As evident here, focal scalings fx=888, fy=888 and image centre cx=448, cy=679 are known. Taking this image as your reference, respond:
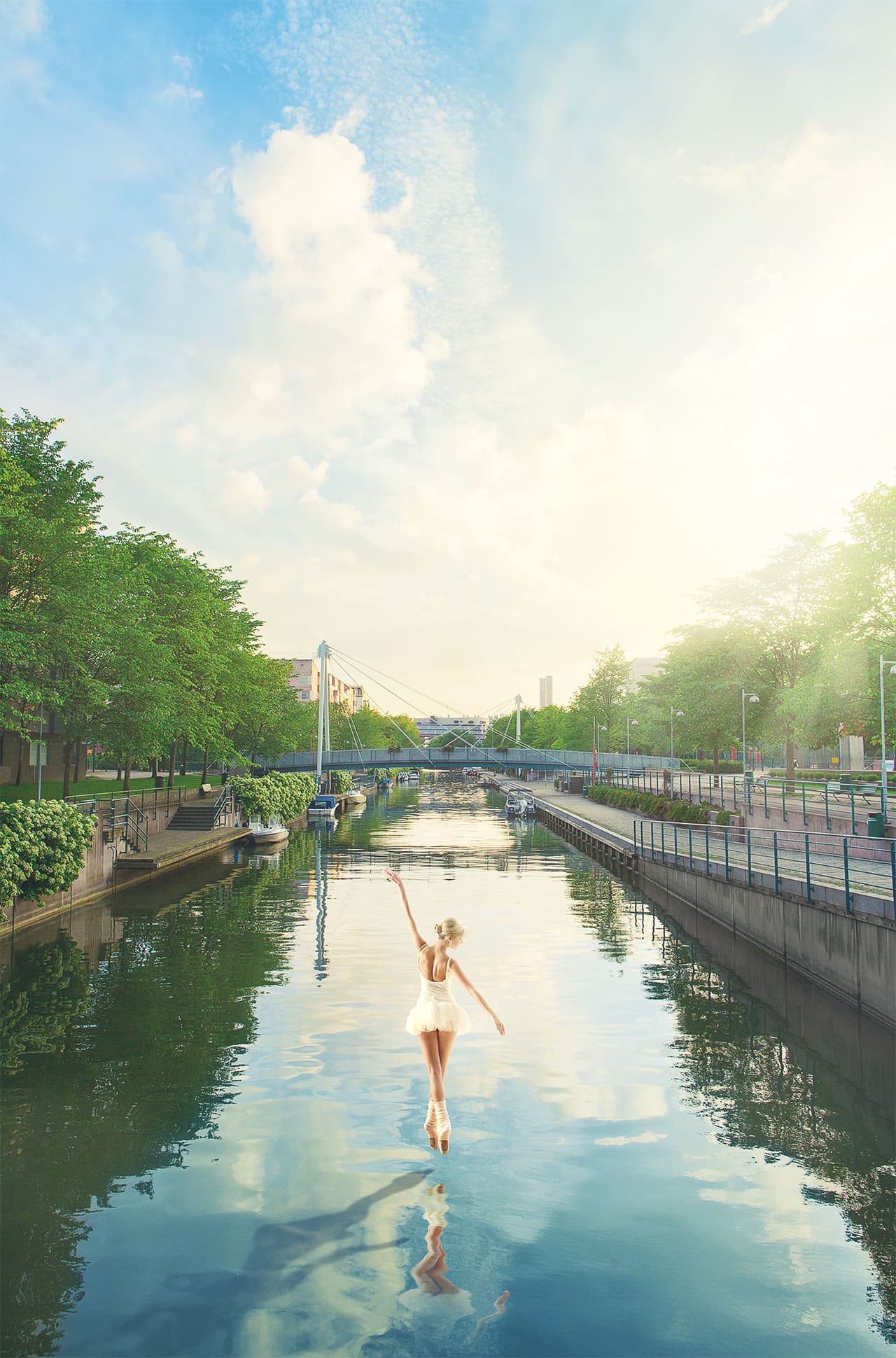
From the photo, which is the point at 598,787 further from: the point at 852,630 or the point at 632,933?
the point at 632,933

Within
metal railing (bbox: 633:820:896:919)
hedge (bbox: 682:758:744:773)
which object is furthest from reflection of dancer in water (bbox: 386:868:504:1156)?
hedge (bbox: 682:758:744:773)

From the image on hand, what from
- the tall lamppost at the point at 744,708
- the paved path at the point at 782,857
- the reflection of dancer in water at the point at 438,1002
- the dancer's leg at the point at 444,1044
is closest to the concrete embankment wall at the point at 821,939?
the paved path at the point at 782,857

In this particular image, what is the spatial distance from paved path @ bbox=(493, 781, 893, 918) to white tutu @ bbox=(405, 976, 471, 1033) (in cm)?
1032

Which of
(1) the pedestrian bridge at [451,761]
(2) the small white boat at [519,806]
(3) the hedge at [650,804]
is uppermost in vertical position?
(1) the pedestrian bridge at [451,761]

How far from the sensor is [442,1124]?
9.38 meters

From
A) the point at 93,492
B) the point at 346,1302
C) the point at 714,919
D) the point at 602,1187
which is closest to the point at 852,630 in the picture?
the point at 714,919

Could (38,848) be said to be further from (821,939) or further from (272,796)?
(272,796)

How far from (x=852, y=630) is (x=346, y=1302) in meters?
42.5

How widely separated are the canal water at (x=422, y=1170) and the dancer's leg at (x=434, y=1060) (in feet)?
3.41

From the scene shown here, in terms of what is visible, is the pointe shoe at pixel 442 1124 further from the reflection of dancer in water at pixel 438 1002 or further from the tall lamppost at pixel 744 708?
the tall lamppost at pixel 744 708

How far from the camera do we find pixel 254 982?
19297 millimetres

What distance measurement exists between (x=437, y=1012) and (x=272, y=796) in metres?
46.1

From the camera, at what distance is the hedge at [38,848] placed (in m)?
21.9

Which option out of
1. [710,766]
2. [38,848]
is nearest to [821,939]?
[38,848]
